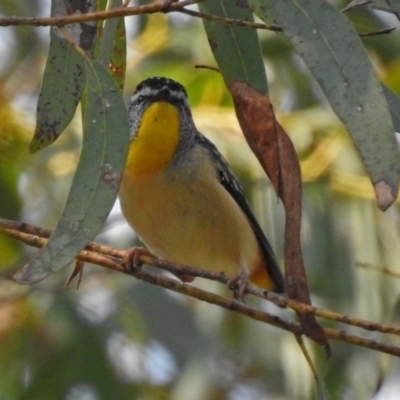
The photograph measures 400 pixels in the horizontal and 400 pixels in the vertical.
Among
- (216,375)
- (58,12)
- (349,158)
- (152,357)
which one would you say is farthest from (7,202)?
(58,12)

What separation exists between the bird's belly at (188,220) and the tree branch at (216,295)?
1.01 meters

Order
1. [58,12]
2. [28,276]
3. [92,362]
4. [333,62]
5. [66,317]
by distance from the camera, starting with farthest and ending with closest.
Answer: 1. [66,317]
2. [92,362]
3. [58,12]
4. [333,62]
5. [28,276]

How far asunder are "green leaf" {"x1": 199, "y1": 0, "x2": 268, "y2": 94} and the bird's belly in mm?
1074

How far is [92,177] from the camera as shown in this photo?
1.95 m

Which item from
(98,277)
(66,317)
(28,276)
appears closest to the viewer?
(28,276)

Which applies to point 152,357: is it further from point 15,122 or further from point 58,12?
point 58,12

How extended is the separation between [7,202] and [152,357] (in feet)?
2.93

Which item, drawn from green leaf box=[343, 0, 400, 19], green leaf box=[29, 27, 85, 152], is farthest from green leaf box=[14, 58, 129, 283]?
green leaf box=[343, 0, 400, 19]

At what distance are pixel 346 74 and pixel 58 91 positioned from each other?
0.69 metres

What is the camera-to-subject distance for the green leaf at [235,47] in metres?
2.34

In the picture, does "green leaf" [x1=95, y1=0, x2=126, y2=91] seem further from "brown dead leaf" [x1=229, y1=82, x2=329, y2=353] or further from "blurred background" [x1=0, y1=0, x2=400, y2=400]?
"blurred background" [x1=0, y1=0, x2=400, y2=400]

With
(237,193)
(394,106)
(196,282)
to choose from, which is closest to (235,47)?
(394,106)

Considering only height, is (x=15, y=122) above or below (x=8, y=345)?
above

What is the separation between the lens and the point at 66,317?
4340mm
